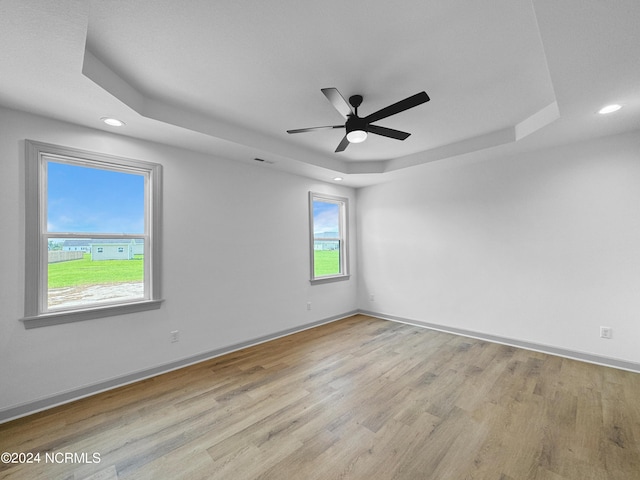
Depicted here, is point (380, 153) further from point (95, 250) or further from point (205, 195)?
point (95, 250)

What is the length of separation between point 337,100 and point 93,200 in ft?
8.53

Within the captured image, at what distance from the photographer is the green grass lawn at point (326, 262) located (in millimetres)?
4855

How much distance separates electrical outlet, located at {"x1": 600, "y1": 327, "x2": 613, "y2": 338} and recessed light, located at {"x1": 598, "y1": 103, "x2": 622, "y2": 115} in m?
2.35

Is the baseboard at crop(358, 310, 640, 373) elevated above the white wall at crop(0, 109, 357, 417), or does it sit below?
below

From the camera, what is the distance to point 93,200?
2.67m

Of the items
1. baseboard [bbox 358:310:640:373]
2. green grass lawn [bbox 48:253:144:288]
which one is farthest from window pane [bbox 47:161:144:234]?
baseboard [bbox 358:310:640:373]

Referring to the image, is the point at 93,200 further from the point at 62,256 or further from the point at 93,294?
the point at 93,294

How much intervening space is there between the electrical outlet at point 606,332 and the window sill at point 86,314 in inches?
199

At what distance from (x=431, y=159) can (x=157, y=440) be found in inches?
171

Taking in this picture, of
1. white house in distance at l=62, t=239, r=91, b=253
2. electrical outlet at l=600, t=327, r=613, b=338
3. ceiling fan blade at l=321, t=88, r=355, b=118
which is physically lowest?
electrical outlet at l=600, t=327, r=613, b=338

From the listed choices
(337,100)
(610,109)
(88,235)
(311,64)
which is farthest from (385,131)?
(88,235)

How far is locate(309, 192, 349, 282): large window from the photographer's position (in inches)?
186

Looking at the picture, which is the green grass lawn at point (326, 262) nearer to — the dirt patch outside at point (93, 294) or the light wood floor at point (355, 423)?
the light wood floor at point (355, 423)

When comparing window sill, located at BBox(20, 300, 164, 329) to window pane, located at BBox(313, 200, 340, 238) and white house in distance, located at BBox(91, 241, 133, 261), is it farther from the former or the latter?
window pane, located at BBox(313, 200, 340, 238)
